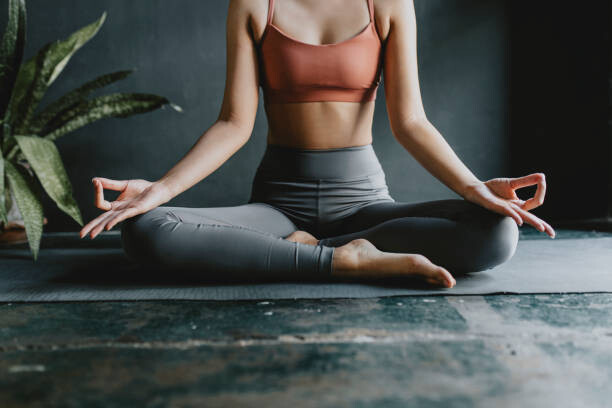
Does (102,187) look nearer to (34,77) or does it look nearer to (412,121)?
(412,121)

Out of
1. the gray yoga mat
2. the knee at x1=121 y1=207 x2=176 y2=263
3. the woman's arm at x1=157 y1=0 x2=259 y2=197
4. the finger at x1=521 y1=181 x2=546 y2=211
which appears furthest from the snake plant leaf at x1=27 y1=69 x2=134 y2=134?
the finger at x1=521 y1=181 x2=546 y2=211

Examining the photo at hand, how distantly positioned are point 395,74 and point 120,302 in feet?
2.99

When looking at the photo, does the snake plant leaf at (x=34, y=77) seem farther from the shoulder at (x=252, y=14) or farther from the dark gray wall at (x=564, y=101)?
the dark gray wall at (x=564, y=101)

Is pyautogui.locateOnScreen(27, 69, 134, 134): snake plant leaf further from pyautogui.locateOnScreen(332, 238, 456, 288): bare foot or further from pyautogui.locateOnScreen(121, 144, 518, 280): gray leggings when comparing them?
pyautogui.locateOnScreen(332, 238, 456, 288): bare foot

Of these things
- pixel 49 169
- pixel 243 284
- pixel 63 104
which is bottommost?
pixel 243 284

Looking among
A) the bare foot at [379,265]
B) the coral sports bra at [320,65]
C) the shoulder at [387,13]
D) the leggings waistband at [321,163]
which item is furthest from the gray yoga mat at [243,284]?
the shoulder at [387,13]

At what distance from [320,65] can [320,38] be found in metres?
0.09

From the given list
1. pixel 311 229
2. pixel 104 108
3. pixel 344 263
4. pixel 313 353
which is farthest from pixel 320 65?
pixel 104 108

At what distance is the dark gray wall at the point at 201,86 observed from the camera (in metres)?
2.29

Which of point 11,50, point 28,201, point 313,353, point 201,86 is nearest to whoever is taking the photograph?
point 313,353

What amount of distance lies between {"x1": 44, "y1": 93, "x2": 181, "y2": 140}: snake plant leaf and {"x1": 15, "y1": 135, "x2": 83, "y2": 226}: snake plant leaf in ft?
0.78

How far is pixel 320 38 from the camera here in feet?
4.42

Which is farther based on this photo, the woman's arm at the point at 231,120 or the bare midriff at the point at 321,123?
the bare midriff at the point at 321,123

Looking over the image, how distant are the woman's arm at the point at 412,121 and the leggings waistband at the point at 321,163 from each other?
0.43 feet
